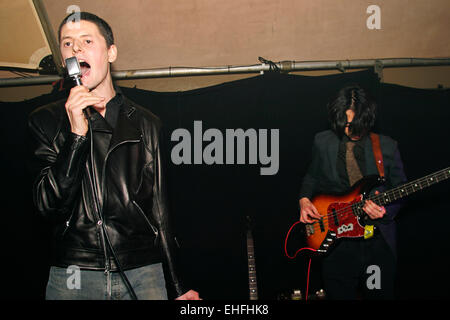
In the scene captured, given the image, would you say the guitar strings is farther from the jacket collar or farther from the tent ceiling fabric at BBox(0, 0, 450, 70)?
the jacket collar

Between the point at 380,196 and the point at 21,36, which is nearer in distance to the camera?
the point at 380,196

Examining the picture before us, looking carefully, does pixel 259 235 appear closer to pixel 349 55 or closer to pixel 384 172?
pixel 384 172

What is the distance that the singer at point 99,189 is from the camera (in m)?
1.41

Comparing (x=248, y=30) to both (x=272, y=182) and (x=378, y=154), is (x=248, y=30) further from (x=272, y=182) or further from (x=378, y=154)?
(x=378, y=154)

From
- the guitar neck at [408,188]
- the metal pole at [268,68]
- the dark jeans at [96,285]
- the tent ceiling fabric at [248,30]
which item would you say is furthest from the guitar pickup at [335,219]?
the dark jeans at [96,285]

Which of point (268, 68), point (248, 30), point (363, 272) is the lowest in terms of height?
point (363, 272)

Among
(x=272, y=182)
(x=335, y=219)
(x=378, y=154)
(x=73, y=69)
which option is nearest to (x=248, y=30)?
(x=272, y=182)

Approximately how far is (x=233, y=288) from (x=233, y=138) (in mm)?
1451

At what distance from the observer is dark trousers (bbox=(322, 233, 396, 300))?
2631mm

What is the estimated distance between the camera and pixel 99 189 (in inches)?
61.1

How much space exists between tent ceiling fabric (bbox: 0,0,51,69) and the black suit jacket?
8.23 feet

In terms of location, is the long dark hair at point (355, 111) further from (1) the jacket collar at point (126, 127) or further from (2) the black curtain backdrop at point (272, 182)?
(1) the jacket collar at point (126, 127)

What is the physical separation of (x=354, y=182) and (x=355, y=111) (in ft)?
1.85

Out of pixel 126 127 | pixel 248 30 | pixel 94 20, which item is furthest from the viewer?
pixel 248 30
